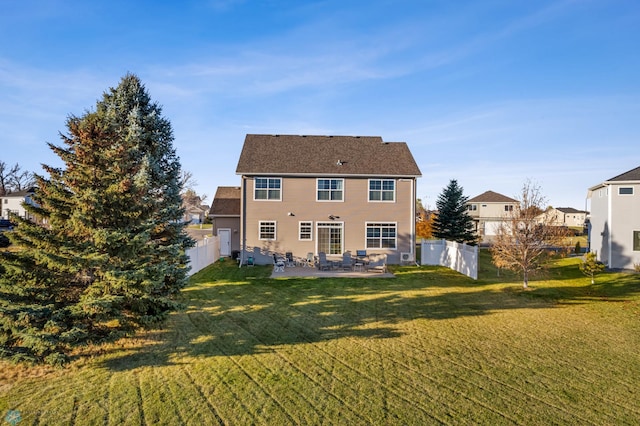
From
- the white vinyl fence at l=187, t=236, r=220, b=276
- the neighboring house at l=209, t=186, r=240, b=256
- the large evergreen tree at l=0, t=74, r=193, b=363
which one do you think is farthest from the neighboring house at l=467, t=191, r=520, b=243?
the large evergreen tree at l=0, t=74, r=193, b=363

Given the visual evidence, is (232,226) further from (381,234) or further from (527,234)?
(527,234)

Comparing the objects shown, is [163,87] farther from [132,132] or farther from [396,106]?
[396,106]

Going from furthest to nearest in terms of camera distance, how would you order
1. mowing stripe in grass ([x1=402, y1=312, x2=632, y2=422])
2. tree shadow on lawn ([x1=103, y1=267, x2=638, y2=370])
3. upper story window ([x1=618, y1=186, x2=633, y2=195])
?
upper story window ([x1=618, y1=186, x2=633, y2=195]), tree shadow on lawn ([x1=103, y1=267, x2=638, y2=370]), mowing stripe in grass ([x1=402, y1=312, x2=632, y2=422])

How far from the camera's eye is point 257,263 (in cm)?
2147

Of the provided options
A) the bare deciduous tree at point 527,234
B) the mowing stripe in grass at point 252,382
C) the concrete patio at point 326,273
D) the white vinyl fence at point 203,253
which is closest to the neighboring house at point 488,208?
the bare deciduous tree at point 527,234

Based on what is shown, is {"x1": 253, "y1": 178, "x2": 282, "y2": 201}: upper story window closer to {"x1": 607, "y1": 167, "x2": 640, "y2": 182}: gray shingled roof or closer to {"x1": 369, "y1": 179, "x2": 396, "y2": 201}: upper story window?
{"x1": 369, "y1": 179, "x2": 396, "y2": 201}: upper story window

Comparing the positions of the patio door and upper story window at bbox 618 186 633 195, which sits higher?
upper story window at bbox 618 186 633 195

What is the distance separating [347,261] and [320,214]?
3.37 m

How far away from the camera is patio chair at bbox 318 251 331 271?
1983cm

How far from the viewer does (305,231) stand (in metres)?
21.7

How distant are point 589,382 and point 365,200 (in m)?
15.8

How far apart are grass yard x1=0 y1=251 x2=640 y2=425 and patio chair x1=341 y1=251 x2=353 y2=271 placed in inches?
259

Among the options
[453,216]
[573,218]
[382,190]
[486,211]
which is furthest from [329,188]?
[573,218]

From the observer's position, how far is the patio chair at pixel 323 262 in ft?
65.1
